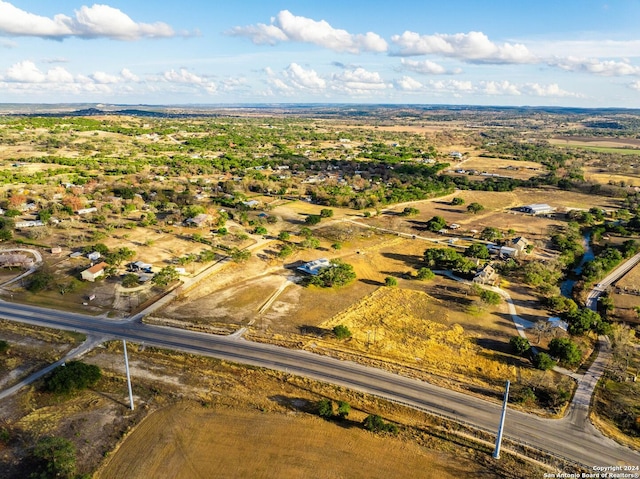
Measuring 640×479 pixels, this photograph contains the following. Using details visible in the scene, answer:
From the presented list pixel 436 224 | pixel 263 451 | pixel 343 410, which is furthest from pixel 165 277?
pixel 436 224

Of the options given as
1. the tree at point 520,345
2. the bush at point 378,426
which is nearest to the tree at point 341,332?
the bush at point 378,426

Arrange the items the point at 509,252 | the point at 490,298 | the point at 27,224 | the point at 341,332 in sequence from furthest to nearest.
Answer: the point at 27,224, the point at 509,252, the point at 490,298, the point at 341,332

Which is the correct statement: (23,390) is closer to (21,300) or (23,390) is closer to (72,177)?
(21,300)

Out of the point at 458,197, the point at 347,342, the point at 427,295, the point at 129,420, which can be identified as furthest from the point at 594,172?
the point at 129,420

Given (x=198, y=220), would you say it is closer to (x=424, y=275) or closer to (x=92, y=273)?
(x=92, y=273)

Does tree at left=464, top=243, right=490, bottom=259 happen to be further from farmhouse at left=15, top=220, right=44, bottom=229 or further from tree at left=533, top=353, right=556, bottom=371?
farmhouse at left=15, top=220, right=44, bottom=229
